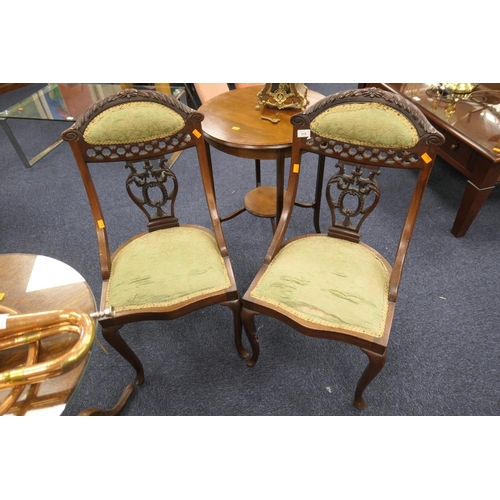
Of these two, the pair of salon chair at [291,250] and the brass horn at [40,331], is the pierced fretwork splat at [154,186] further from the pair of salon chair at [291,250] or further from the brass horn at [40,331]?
the brass horn at [40,331]

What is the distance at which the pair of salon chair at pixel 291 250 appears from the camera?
3.71ft

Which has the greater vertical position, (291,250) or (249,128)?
(249,128)

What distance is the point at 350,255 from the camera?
4.43ft

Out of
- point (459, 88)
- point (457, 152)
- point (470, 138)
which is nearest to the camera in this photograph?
point (470, 138)

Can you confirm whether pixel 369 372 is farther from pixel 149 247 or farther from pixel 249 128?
pixel 249 128

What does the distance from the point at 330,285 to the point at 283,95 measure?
41.6 inches

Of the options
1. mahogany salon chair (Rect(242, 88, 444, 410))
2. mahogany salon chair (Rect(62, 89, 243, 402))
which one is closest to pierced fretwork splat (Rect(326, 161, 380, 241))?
mahogany salon chair (Rect(242, 88, 444, 410))

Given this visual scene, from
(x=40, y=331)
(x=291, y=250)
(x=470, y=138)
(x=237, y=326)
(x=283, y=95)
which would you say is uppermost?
(x=283, y=95)

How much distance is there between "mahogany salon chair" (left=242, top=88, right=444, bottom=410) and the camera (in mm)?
1113

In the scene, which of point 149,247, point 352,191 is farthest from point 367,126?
point 149,247

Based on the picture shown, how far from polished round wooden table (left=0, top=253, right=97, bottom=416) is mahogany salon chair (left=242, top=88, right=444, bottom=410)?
1.88ft

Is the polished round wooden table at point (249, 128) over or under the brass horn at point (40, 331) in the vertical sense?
over

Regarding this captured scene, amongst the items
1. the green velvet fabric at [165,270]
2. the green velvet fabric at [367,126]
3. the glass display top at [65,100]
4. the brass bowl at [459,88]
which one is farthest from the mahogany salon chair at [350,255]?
the glass display top at [65,100]

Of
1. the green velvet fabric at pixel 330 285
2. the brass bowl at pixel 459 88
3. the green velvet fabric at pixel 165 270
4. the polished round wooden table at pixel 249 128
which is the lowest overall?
the green velvet fabric at pixel 330 285
